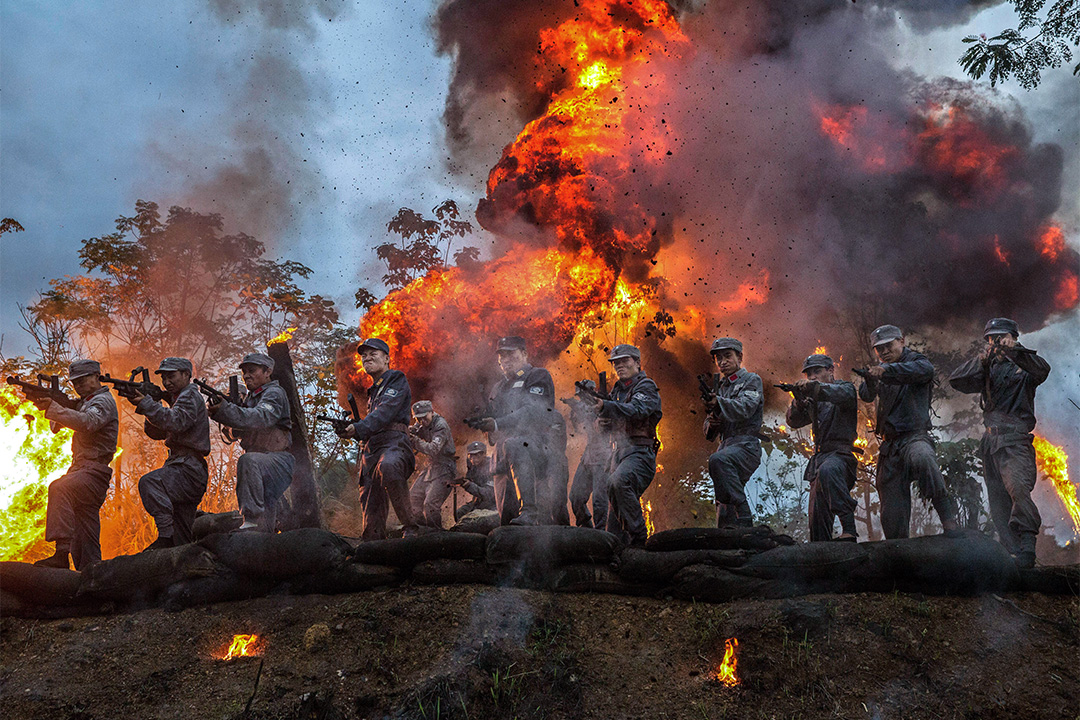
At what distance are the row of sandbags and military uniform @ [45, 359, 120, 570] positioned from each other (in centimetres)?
43

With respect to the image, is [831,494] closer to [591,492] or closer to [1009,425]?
[1009,425]

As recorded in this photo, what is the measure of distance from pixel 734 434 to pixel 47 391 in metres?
6.58

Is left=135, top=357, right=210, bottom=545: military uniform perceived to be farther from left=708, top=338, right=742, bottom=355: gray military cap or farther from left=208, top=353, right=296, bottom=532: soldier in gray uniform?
left=708, top=338, right=742, bottom=355: gray military cap

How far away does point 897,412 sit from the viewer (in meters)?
6.35

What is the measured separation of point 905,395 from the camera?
20.8 ft

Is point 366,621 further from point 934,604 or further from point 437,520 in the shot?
point 934,604

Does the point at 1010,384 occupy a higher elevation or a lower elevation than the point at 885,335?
lower

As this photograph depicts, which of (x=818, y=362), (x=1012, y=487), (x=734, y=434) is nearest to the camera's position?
(x=1012, y=487)

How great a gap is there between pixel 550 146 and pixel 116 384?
1128cm

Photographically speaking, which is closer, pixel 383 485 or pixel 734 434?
pixel 734 434

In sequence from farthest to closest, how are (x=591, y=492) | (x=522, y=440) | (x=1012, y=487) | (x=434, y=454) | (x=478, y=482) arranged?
(x=478, y=482) < (x=434, y=454) < (x=591, y=492) < (x=522, y=440) < (x=1012, y=487)

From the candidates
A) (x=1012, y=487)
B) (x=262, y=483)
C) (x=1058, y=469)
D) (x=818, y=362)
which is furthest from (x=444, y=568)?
(x=1058, y=469)

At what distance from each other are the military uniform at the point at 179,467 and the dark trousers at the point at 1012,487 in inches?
302

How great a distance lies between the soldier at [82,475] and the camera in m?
6.27
